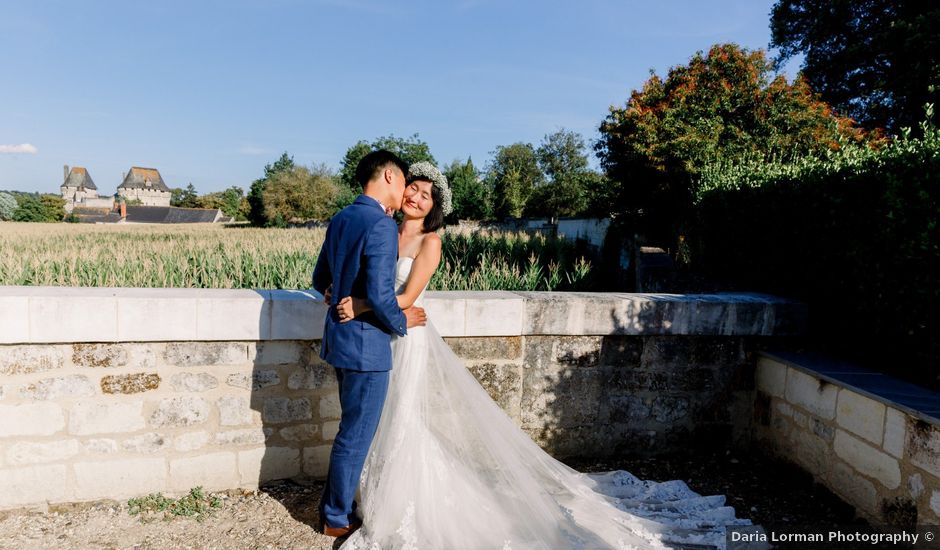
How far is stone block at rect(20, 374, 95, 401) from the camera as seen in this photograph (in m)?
2.91

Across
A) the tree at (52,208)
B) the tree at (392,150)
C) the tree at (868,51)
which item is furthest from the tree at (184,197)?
the tree at (868,51)

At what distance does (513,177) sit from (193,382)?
3576 cm

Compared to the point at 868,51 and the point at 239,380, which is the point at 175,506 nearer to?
the point at 239,380

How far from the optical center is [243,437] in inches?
127

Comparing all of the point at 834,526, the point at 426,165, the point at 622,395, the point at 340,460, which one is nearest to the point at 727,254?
the point at 622,395

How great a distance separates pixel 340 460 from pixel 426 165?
1.50 m

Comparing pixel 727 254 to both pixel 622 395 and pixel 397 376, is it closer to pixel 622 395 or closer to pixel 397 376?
pixel 622 395

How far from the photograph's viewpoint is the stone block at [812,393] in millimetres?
3213

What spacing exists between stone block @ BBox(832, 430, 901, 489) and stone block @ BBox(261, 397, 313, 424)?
306 cm

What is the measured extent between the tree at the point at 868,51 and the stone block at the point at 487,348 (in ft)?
46.7

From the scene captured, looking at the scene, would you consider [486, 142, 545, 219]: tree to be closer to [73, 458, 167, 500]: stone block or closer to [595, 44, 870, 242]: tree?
[595, 44, 870, 242]: tree

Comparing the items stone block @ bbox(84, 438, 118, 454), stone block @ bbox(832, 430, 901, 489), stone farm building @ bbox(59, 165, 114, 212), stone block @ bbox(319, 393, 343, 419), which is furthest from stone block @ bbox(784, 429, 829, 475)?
stone farm building @ bbox(59, 165, 114, 212)

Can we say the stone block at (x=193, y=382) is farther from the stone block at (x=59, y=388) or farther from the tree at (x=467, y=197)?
the tree at (x=467, y=197)

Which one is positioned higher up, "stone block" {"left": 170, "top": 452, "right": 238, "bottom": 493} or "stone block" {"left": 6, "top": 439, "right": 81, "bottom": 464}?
"stone block" {"left": 6, "top": 439, "right": 81, "bottom": 464}
